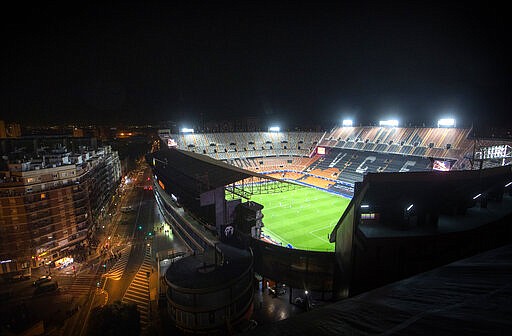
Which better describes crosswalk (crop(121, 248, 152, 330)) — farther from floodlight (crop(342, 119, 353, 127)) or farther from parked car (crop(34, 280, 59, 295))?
floodlight (crop(342, 119, 353, 127))

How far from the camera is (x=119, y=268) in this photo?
2966cm

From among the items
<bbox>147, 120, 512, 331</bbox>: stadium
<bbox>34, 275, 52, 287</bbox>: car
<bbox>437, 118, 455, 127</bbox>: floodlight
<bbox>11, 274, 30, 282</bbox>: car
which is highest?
<bbox>437, 118, 455, 127</bbox>: floodlight

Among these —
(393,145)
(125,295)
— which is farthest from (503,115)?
(125,295)

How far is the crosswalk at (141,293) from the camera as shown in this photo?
73.6ft

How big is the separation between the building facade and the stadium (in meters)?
11.3

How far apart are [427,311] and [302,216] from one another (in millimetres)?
34941

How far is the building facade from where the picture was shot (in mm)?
29047

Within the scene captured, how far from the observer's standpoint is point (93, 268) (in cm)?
3025

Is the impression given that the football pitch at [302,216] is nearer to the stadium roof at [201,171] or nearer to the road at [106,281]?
the stadium roof at [201,171]

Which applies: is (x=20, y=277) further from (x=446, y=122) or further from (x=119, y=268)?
(x=446, y=122)

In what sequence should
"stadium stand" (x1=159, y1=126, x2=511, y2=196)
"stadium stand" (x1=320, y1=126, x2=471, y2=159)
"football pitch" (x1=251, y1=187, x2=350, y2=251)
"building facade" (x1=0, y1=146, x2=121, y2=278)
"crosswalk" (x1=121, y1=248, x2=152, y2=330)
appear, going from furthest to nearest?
"stadium stand" (x1=159, y1=126, x2=511, y2=196), "stadium stand" (x1=320, y1=126, x2=471, y2=159), "football pitch" (x1=251, y1=187, x2=350, y2=251), "building facade" (x1=0, y1=146, x2=121, y2=278), "crosswalk" (x1=121, y1=248, x2=152, y2=330)

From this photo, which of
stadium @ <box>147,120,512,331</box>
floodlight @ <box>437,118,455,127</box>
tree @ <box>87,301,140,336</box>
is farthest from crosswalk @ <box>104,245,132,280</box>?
floodlight @ <box>437,118,455,127</box>

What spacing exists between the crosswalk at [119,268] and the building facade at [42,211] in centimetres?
695

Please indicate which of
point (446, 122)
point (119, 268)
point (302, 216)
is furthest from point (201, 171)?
point (446, 122)
